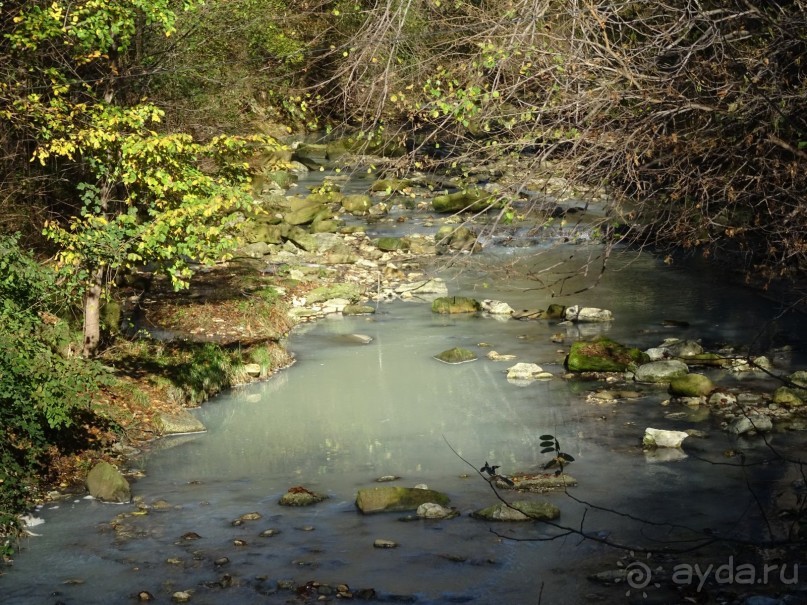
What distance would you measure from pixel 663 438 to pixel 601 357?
11.4 feet

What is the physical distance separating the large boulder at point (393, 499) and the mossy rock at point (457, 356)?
215 inches

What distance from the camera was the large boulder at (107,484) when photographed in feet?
32.9

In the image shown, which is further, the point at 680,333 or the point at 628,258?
the point at 628,258

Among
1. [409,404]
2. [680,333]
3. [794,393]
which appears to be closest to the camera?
[794,393]

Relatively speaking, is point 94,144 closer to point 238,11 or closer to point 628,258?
point 238,11

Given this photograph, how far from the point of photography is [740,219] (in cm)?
1518

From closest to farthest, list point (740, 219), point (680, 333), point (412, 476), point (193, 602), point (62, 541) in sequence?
point (193, 602), point (62, 541), point (412, 476), point (740, 219), point (680, 333)

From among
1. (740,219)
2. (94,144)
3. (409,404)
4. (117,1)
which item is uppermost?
(117,1)

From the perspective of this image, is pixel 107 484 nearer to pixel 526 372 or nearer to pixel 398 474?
pixel 398 474

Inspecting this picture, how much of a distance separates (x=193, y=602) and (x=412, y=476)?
3.60 m

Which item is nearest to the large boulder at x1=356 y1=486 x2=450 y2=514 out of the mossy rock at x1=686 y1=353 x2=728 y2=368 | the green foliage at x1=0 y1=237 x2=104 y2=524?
the green foliage at x1=0 y1=237 x2=104 y2=524

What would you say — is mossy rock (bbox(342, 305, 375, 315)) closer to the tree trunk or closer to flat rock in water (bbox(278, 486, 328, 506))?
the tree trunk

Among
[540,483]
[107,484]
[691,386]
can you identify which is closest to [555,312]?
[691,386]

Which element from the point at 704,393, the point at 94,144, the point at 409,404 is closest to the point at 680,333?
the point at 704,393
